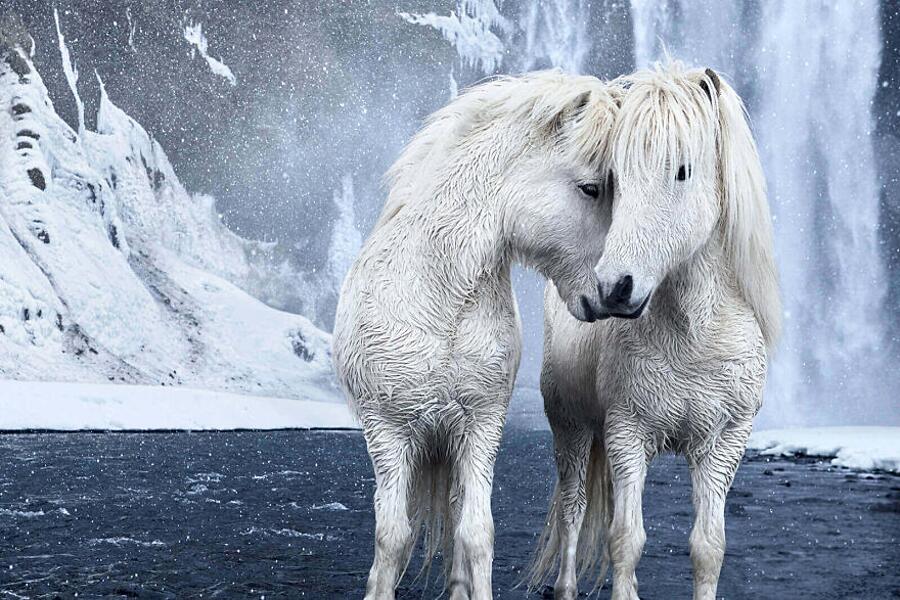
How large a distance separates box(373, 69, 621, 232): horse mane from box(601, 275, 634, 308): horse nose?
44cm

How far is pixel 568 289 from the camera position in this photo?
9.78ft

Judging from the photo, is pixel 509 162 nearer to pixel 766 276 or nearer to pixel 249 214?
pixel 766 276

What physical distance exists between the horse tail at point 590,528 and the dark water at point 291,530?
0.19 meters

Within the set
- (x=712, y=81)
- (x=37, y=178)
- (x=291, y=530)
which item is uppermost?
(x=37, y=178)

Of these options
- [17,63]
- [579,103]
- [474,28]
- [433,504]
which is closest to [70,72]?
[17,63]

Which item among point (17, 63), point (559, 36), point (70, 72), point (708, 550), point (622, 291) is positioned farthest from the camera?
point (559, 36)

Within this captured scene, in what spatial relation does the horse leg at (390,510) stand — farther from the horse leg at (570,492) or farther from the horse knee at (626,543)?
the horse leg at (570,492)

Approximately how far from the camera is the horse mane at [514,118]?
2906mm

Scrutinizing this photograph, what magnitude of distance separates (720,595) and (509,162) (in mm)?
2381

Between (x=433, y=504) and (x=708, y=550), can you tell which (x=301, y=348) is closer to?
(x=433, y=504)

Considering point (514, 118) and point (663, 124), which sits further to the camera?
point (514, 118)

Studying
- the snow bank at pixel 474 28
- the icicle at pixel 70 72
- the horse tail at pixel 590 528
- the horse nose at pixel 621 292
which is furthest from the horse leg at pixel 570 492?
the snow bank at pixel 474 28

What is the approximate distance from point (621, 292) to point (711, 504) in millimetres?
954

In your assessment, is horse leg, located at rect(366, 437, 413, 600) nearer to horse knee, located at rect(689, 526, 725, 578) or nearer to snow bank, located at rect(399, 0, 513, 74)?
horse knee, located at rect(689, 526, 725, 578)
